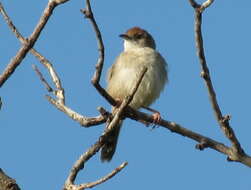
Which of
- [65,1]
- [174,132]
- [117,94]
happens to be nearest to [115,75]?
[117,94]

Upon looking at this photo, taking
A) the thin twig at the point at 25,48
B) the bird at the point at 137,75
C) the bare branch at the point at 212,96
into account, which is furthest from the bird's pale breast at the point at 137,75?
the thin twig at the point at 25,48

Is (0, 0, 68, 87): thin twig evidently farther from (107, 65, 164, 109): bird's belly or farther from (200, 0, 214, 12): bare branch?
(107, 65, 164, 109): bird's belly

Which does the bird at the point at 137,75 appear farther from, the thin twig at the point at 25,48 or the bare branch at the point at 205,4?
the bare branch at the point at 205,4

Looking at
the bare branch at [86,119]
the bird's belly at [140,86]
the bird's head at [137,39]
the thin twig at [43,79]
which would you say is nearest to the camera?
the bare branch at [86,119]

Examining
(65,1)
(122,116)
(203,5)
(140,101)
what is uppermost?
(65,1)

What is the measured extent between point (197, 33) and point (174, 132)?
1147 millimetres

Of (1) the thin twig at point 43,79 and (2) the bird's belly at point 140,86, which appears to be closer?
(1) the thin twig at point 43,79

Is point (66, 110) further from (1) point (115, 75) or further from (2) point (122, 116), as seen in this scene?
(1) point (115, 75)

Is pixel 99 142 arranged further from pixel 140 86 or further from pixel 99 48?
pixel 140 86

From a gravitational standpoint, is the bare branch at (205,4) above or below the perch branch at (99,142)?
above

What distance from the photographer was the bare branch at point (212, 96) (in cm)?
352

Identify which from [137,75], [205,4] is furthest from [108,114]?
[137,75]

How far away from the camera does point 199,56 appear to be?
3.57 meters

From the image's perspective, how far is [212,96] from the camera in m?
3.78
